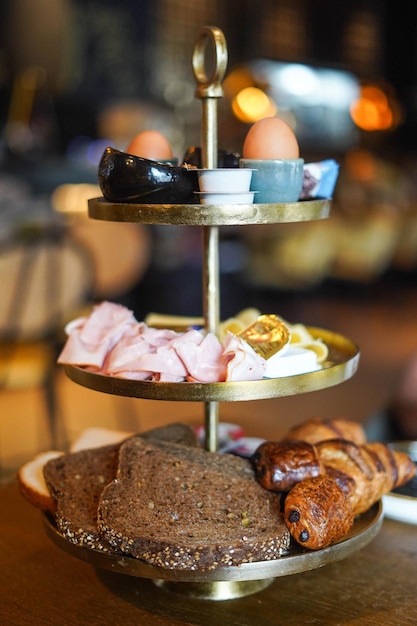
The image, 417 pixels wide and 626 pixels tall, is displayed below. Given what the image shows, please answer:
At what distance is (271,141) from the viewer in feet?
3.81

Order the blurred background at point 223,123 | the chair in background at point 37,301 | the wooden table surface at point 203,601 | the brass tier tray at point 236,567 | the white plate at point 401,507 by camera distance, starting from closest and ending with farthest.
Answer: the brass tier tray at point 236,567, the wooden table surface at point 203,601, the white plate at point 401,507, the chair in background at point 37,301, the blurred background at point 223,123

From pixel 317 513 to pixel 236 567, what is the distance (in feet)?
0.45

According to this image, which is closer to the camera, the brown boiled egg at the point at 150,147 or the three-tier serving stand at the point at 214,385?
the three-tier serving stand at the point at 214,385

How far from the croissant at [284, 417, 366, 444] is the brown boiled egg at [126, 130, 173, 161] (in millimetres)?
545

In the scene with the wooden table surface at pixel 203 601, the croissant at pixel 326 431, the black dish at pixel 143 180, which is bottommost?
the wooden table surface at pixel 203 601

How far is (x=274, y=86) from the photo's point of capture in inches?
280

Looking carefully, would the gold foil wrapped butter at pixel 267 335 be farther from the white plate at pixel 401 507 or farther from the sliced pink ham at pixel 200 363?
the white plate at pixel 401 507

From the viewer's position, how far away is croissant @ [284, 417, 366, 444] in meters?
1.44

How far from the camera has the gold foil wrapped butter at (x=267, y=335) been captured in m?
1.16

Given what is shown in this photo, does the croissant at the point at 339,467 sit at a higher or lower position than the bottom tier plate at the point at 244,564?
higher

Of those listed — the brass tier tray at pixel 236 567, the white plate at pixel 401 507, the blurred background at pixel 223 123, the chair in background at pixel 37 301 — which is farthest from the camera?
the blurred background at pixel 223 123

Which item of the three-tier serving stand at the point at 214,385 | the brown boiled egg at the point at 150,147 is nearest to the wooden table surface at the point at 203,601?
the three-tier serving stand at the point at 214,385

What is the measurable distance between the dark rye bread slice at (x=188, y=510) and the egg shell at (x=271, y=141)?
0.46m

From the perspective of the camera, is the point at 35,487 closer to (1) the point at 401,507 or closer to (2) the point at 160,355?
(2) the point at 160,355
